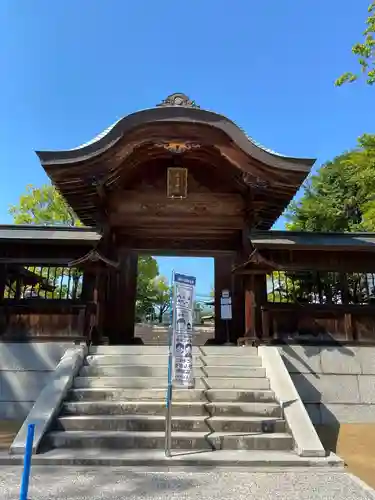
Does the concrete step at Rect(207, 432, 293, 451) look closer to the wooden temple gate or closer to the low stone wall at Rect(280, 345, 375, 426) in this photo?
the low stone wall at Rect(280, 345, 375, 426)

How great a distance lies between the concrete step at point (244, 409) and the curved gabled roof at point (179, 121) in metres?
4.84

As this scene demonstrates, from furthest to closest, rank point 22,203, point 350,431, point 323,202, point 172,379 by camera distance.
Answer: point 22,203 → point 323,202 → point 350,431 → point 172,379

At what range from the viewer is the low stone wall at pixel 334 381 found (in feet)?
24.9

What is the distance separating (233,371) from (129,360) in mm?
1962

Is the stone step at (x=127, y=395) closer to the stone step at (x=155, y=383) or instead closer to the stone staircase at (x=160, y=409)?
the stone staircase at (x=160, y=409)

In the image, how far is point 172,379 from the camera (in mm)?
5562

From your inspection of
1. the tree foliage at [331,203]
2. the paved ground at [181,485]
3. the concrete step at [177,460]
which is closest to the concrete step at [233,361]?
the concrete step at [177,460]

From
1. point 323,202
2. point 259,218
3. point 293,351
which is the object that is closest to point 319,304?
point 293,351

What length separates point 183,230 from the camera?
9898 millimetres

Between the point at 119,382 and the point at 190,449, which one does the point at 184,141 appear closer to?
the point at 119,382

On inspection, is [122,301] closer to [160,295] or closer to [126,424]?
[126,424]

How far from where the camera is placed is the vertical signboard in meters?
5.63

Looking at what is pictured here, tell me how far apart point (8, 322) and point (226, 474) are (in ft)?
19.5

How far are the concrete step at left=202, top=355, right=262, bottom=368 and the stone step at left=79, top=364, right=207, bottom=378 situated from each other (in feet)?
1.23
